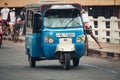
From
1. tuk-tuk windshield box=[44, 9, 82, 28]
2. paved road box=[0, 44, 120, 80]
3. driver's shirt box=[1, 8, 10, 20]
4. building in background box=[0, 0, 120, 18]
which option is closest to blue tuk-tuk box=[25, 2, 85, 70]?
tuk-tuk windshield box=[44, 9, 82, 28]

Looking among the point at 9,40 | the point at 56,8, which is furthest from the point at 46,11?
the point at 9,40

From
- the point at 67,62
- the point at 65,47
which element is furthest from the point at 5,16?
the point at 67,62

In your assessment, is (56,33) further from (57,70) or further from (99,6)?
(99,6)

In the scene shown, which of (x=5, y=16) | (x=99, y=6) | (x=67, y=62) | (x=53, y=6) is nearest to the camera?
(x=67, y=62)

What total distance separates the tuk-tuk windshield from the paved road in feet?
4.11

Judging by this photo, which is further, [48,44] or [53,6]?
[53,6]

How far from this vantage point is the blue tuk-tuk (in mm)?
17188

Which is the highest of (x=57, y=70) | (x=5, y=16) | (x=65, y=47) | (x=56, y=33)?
(x=5, y=16)

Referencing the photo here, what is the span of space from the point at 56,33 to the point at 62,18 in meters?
0.72

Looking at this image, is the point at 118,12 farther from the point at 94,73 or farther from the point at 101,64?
the point at 94,73

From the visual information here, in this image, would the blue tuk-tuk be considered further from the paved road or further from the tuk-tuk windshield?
the paved road

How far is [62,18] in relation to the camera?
17734 millimetres

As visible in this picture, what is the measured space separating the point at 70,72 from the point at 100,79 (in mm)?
1943

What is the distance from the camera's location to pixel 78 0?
50375 millimetres
